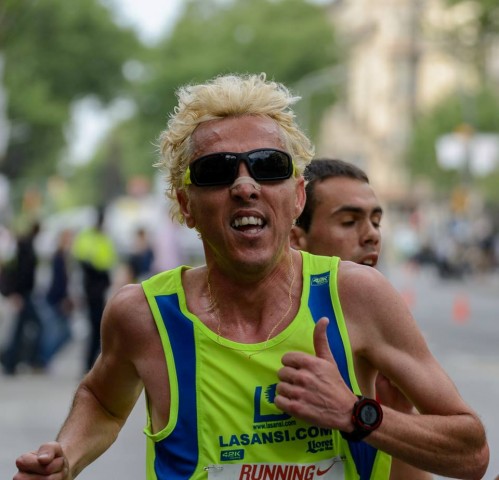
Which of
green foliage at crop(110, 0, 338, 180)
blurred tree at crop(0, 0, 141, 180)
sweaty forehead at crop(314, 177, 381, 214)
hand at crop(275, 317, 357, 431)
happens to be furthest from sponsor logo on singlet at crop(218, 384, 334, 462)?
green foliage at crop(110, 0, 338, 180)

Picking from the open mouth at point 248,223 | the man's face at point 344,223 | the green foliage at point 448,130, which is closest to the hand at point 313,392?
the open mouth at point 248,223

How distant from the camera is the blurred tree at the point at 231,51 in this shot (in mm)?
78875

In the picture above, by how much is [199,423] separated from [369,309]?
0.46 m

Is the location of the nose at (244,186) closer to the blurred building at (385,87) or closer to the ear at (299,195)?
the ear at (299,195)

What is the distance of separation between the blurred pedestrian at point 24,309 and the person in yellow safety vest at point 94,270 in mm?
606

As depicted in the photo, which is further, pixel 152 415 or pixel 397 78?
pixel 397 78

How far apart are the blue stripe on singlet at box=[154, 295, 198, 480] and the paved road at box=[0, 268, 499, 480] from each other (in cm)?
547

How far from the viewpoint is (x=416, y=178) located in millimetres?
94438

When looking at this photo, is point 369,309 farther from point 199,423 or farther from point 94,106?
point 94,106

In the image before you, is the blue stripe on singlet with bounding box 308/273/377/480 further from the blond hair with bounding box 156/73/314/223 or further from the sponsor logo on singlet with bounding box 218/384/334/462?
the blond hair with bounding box 156/73/314/223

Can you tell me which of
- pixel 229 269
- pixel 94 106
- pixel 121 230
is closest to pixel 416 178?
pixel 94 106

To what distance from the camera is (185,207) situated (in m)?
3.60

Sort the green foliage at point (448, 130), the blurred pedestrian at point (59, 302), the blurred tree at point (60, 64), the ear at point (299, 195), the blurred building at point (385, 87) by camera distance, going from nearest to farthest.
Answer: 1. the ear at point (299, 195)
2. the blurred pedestrian at point (59, 302)
3. the blurred tree at point (60, 64)
4. the green foliage at point (448, 130)
5. the blurred building at point (385, 87)

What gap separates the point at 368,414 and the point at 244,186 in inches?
23.6
